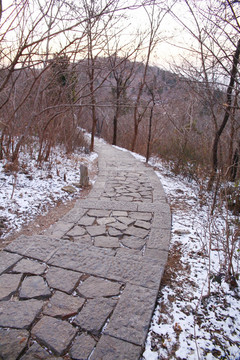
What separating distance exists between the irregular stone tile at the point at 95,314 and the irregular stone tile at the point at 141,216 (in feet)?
5.97

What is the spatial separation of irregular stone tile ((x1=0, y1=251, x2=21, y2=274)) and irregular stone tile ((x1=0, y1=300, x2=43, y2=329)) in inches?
18.7

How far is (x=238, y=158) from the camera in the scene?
5203mm

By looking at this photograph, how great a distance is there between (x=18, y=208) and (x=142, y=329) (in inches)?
110

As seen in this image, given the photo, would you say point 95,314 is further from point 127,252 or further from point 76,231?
point 76,231

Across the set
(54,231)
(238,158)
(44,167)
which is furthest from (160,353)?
(44,167)

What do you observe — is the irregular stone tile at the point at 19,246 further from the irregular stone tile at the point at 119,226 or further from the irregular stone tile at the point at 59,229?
the irregular stone tile at the point at 119,226

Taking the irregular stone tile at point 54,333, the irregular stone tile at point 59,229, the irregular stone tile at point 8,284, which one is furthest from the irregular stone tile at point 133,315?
the irregular stone tile at point 59,229

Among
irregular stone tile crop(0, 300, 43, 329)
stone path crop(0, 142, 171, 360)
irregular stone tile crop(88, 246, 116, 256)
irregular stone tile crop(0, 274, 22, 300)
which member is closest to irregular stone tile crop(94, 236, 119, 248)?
stone path crop(0, 142, 171, 360)

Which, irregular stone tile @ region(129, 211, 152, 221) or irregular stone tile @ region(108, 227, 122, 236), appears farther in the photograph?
irregular stone tile @ region(129, 211, 152, 221)

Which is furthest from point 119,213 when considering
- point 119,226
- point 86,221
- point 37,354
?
point 37,354

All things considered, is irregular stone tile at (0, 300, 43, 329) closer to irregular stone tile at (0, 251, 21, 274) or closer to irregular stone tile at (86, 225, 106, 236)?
irregular stone tile at (0, 251, 21, 274)

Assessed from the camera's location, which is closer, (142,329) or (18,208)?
(142,329)

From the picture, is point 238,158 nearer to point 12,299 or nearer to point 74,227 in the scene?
point 74,227

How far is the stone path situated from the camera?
60.4 inches
